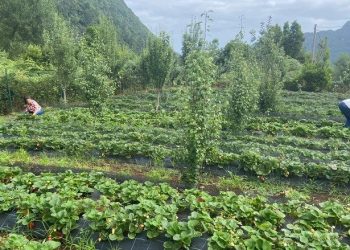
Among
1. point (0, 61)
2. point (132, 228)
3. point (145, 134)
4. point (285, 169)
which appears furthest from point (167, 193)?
point (0, 61)

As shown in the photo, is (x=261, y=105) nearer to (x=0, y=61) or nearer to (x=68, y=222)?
(x=68, y=222)

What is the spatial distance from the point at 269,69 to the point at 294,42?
34.9 m

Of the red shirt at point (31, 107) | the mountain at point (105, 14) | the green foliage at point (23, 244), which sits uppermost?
the mountain at point (105, 14)

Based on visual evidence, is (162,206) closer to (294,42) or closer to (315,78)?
(315,78)

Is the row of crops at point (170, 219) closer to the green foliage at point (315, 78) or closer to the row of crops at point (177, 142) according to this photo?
the row of crops at point (177, 142)

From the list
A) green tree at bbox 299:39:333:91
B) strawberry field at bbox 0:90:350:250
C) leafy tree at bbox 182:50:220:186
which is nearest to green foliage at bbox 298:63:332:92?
green tree at bbox 299:39:333:91

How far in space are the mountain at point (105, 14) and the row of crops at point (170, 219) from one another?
1555 inches

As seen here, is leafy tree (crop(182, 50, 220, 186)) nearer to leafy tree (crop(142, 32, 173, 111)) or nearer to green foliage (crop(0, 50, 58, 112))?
leafy tree (crop(142, 32, 173, 111))

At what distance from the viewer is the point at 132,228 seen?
500 centimetres

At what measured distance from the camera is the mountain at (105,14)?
Answer: 6438cm

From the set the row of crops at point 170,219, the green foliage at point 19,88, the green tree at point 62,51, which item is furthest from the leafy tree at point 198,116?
the green foliage at point 19,88

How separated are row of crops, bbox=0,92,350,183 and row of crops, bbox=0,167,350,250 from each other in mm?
2461

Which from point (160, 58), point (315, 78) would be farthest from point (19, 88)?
point (315, 78)

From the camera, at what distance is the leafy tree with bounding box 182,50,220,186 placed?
7621 mm
